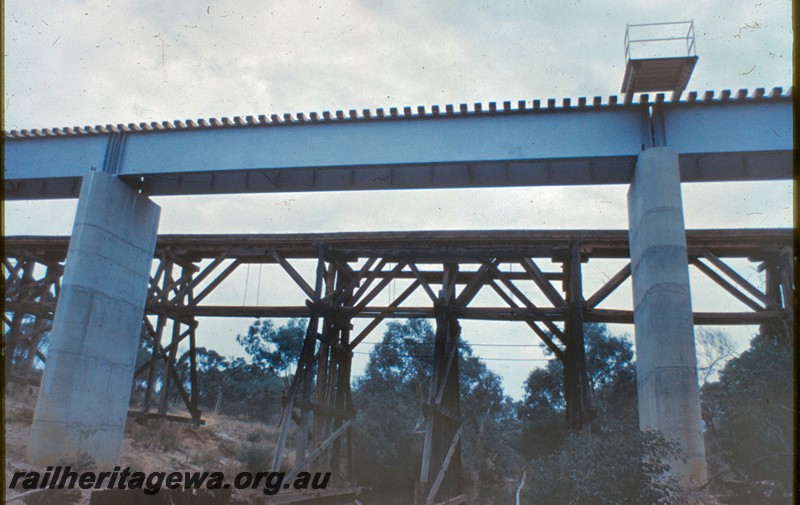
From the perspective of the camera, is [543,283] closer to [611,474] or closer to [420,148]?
[420,148]

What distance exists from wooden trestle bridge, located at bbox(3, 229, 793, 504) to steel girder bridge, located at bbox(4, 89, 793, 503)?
0.03m

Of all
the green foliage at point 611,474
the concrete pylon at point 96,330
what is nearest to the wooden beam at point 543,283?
the green foliage at point 611,474

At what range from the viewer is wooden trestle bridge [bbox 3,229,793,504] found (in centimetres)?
1222

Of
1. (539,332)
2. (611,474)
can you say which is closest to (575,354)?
(539,332)

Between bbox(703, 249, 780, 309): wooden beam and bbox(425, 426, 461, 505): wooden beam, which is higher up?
bbox(703, 249, 780, 309): wooden beam

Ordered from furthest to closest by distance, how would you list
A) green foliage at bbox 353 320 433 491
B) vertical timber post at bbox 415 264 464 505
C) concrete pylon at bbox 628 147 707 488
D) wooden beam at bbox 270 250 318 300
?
green foliage at bbox 353 320 433 491, wooden beam at bbox 270 250 318 300, vertical timber post at bbox 415 264 464 505, concrete pylon at bbox 628 147 707 488

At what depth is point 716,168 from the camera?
11273 millimetres

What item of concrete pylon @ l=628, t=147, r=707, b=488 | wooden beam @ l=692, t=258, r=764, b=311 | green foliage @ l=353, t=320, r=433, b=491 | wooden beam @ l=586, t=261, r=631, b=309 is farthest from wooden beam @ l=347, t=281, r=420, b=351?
green foliage @ l=353, t=320, r=433, b=491

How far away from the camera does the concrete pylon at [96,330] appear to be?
36.5ft

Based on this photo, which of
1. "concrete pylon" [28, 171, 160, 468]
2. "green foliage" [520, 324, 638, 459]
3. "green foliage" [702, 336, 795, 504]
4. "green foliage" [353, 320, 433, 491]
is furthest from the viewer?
"green foliage" [520, 324, 638, 459]

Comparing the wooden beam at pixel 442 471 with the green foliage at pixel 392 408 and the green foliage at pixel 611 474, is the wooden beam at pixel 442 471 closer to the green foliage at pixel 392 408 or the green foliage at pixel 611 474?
the green foliage at pixel 611 474

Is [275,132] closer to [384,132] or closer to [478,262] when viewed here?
[384,132]

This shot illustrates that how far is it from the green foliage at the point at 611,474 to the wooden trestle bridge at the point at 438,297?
8.84 feet

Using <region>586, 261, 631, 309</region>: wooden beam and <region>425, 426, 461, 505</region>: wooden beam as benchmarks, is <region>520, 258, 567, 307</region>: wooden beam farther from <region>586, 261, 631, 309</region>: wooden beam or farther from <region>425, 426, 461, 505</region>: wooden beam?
<region>425, 426, 461, 505</region>: wooden beam
